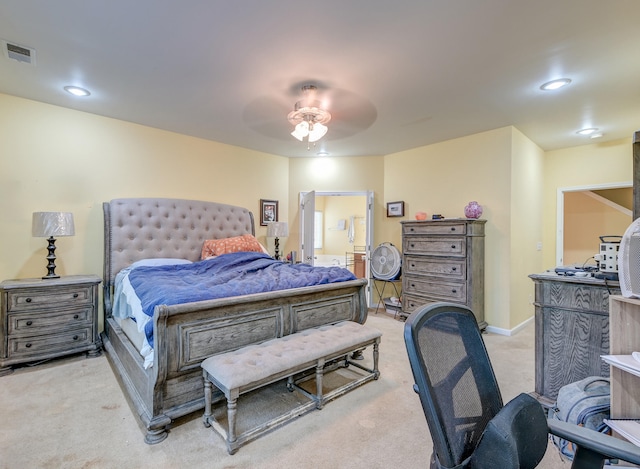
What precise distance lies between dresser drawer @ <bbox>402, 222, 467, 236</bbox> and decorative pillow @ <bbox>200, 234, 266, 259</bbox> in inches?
87.4

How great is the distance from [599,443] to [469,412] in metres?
0.39

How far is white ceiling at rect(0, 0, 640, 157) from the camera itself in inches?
74.9

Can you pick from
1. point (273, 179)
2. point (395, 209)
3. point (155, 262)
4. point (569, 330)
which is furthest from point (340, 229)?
point (569, 330)

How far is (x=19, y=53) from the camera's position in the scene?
2350 mm

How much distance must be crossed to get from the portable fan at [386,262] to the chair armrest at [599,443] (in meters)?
3.89

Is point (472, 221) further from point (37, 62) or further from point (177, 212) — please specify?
point (37, 62)

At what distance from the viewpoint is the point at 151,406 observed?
191 centimetres

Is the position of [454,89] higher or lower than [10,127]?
higher

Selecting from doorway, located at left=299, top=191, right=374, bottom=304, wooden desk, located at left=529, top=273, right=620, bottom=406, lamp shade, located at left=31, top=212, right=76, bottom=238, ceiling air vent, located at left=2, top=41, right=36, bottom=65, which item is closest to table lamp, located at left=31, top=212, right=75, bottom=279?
lamp shade, located at left=31, top=212, right=76, bottom=238

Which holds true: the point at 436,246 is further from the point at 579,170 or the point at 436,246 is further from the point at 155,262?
the point at 155,262

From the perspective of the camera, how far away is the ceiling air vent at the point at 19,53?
2266mm

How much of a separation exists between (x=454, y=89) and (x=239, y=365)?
2988mm

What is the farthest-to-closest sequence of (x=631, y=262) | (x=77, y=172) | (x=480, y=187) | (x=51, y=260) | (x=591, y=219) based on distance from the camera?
(x=591, y=219), (x=480, y=187), (x=77, y=172), (x=51, y=260), (x=631, y=262)

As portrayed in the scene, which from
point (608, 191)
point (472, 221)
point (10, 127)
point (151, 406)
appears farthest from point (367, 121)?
point (608, 191)
